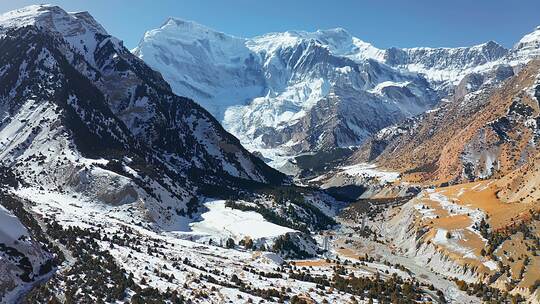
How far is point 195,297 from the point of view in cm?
8088

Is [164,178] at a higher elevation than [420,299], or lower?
higher

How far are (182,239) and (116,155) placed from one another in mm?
52557

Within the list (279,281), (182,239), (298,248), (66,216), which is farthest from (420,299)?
(66,216)

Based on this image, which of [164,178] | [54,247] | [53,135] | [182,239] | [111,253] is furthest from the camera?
[164,178]

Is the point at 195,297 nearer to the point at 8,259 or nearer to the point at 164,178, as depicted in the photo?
the point at 8,259

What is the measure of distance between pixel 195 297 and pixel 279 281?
23.0 metres

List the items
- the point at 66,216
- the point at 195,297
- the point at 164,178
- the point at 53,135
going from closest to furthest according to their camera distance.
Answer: the point at 195,297 < the point at 66,216 < the point at 53,135 < the point at 164,178

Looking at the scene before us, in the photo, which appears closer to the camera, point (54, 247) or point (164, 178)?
point (54, 247)

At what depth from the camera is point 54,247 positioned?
86.2 metres

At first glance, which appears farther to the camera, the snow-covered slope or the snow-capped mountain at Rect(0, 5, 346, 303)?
the snow-capped mountain at Rect(0, 5, 346, 303)

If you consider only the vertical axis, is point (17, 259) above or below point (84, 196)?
below

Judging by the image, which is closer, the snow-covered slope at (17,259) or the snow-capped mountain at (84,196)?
the snow-covered slope at (17,259)

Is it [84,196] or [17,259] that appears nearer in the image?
[17,259]

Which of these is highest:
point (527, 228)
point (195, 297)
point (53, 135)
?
point (53, 135)
